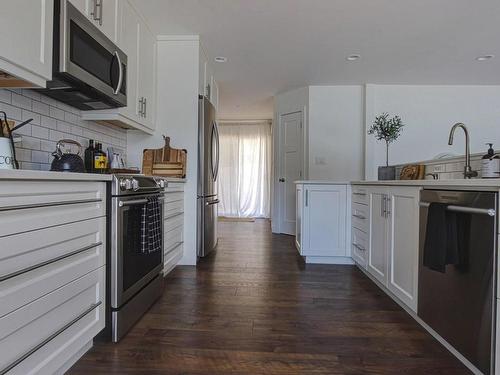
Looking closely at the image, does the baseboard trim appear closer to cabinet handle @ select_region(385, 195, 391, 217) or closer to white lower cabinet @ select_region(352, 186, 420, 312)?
white lower cabinet @ select_region(352, 186, 420, 312)

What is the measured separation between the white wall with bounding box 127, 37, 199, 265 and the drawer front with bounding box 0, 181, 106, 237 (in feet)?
5.96

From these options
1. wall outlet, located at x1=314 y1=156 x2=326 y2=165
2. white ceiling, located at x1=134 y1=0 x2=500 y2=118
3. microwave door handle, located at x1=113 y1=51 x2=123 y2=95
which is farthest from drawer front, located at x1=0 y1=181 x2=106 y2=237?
wall outlet, located at x1=314 y1=156 x2=326 y2=165

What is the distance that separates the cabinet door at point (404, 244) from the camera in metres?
1.87

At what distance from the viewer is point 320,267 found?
3232mm

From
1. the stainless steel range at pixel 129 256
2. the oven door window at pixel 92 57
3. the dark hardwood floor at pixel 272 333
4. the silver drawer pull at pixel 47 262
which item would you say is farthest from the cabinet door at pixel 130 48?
the dark hardwood floor at pixel 272 333

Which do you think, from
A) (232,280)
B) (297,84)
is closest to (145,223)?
(232,280)

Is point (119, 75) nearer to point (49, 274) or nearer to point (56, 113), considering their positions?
point (56, 113)

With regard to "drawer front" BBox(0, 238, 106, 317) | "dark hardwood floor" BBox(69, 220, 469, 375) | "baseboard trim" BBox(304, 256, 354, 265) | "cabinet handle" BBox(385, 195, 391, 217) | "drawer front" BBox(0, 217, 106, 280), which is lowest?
"dark hardwood floor" BBox(69, 220, 469, 375)

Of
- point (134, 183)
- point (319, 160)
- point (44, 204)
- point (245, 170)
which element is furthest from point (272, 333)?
point (245, 170)

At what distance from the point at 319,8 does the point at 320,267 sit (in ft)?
7.87

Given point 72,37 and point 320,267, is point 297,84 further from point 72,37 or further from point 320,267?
point 72,37

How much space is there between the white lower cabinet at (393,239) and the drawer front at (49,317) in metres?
1.73

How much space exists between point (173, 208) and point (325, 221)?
Result: 60.7 inches

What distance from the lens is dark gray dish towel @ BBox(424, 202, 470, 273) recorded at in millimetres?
1437
